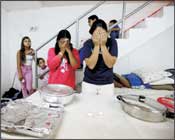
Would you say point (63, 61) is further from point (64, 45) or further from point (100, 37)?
point (100, 37)

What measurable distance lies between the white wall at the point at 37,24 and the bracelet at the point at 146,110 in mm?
1795

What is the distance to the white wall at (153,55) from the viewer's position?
4.21 feet

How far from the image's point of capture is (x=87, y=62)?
951 mm

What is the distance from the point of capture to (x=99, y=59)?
964 mm

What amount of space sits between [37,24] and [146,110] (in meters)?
2.28

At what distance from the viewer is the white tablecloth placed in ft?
1.82

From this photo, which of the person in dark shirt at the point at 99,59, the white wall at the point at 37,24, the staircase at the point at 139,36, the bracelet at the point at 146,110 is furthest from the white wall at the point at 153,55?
the white wall at the point at 37,24

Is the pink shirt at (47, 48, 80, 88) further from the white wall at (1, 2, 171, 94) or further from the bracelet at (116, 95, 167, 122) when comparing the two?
the white wall at (1, 2, 171, 94)

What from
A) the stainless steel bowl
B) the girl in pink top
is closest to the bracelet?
the stainless steel bowl

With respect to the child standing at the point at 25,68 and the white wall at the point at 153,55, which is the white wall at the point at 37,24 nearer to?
the child standing at the point at 25,68

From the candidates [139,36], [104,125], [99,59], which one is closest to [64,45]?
[99,59]

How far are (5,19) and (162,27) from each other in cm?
206

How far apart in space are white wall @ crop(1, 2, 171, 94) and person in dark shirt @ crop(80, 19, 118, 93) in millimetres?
1454

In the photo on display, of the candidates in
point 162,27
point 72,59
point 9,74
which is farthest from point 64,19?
point 72,59
